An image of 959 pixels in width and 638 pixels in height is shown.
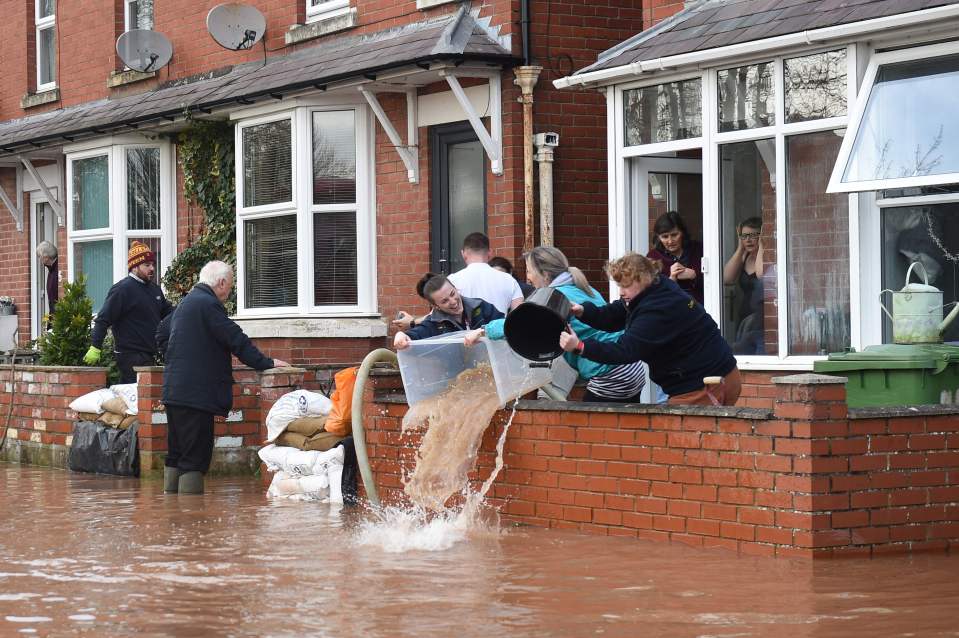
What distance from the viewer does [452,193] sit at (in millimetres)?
15570

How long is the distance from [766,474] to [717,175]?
427cm

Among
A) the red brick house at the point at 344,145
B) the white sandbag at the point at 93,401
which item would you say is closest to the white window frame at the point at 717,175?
the red brick house at the point at 344,145

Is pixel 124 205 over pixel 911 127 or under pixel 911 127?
over

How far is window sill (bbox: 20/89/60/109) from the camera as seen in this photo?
21667 mm

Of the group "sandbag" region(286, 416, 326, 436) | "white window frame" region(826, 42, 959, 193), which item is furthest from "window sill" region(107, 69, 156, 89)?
"white window frame" region(826, 42, 959, 193)

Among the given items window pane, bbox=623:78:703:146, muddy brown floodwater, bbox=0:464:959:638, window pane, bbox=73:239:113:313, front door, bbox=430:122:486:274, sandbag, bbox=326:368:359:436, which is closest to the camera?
muddy brown floodwater, bbox=0:464:959:638

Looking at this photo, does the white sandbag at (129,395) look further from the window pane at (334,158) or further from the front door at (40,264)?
the front door at (40,264)

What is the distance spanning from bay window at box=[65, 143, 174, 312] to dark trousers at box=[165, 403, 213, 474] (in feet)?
25.5

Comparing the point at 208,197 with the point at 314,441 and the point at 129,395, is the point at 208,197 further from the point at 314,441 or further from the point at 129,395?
the point at 314,441

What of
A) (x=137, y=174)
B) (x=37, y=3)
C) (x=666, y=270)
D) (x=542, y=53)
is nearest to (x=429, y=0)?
(x=542, y=53)

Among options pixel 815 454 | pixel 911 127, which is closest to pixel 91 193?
pixel 911 127

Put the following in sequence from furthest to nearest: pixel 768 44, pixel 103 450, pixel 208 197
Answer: pixel 208 197 → pixel 103 450 → pixel 768 44

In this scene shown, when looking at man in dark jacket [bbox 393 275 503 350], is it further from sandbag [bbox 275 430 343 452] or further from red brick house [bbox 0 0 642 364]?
red brick house [bbox 0 0 642 364]

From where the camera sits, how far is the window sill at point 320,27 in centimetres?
1642
